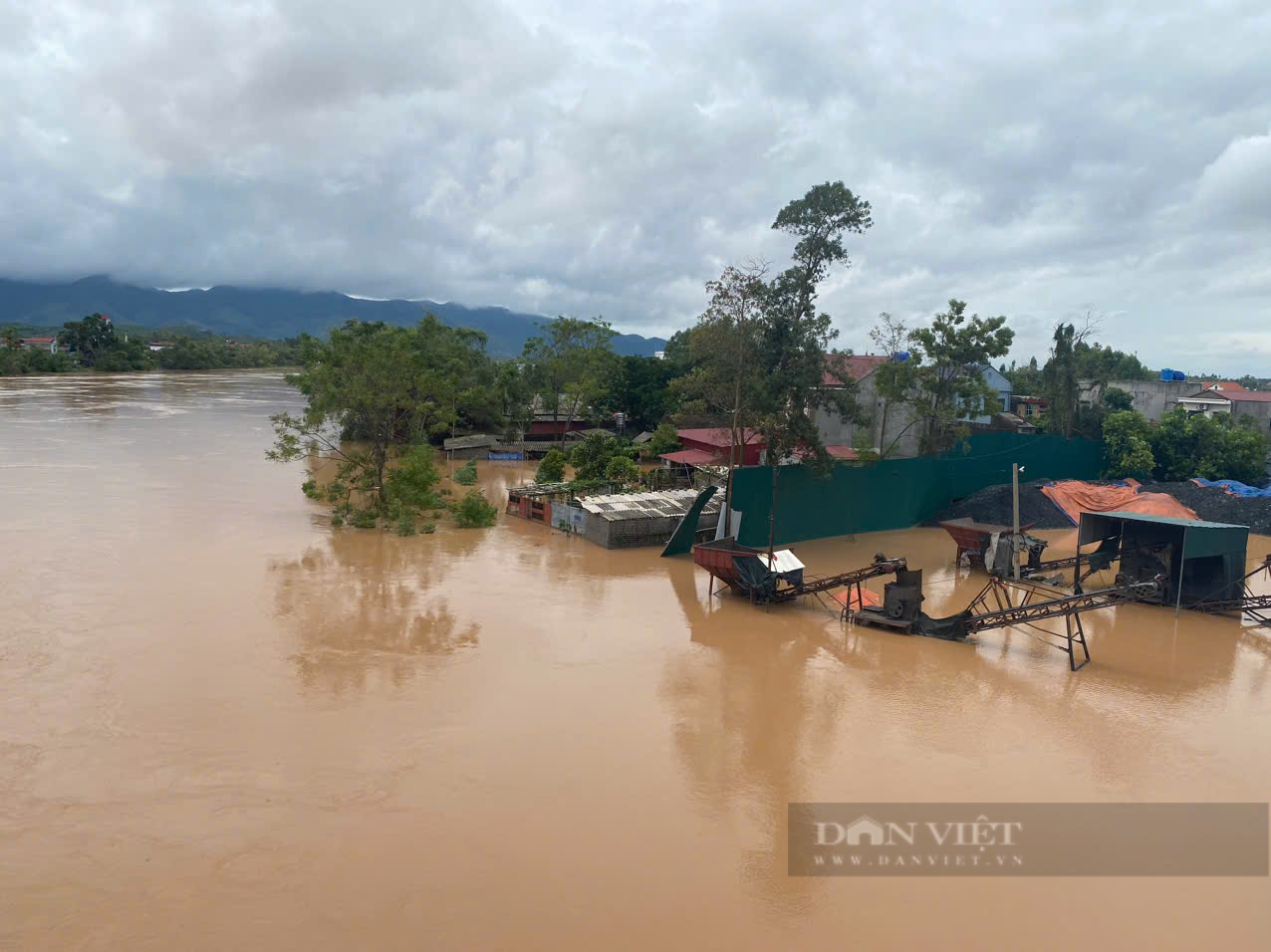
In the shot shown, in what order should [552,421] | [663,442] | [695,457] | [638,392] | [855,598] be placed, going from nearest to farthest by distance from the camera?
[855,598] < [695,457] < [663,442] < [552,421] < [638,392]

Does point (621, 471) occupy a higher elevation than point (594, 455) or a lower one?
lower

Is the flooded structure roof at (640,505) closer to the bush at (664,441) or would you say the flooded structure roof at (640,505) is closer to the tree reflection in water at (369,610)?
the tree reflection in water at (369,610)

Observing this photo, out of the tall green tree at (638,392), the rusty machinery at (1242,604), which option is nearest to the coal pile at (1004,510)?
the rusty machinery at (1242,604)

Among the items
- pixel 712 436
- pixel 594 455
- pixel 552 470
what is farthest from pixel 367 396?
pixel 712 436

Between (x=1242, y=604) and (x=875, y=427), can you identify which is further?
(x=875, y=427)

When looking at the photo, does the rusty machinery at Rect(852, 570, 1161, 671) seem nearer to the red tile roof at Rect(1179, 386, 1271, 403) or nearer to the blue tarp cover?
the blue tarp cover

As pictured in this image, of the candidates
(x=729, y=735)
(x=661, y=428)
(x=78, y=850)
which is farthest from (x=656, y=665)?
(x=661, y=428)

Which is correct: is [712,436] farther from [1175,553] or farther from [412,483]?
[1175,553]
